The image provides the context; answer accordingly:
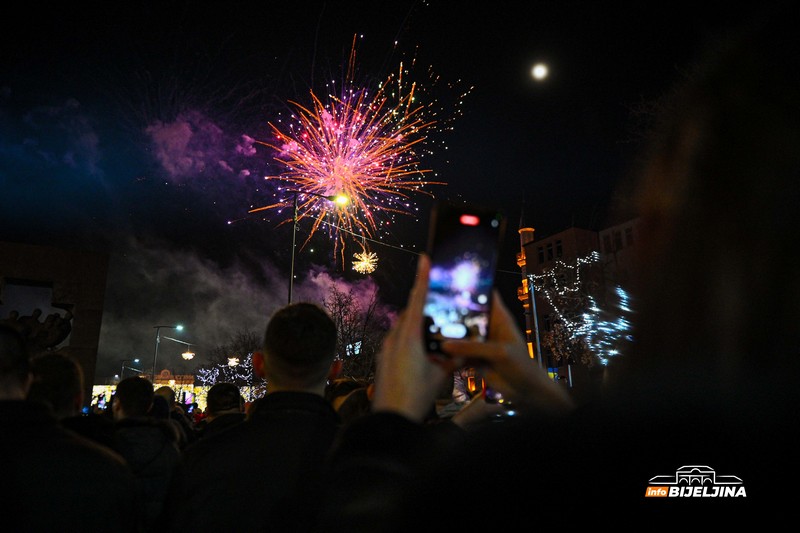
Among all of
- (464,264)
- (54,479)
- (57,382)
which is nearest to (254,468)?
(54,479)

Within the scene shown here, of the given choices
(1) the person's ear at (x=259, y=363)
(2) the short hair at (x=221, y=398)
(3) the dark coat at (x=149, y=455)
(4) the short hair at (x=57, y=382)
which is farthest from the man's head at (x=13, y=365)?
(2) the short hair at (x=221, y=398)

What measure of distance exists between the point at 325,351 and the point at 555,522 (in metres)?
2.51

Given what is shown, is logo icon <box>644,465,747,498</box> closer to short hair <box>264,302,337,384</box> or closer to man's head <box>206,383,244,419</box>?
short hair <box>264,302,337,384</box>

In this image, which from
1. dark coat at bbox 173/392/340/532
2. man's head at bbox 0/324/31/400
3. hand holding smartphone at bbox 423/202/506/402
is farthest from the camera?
man's head at bbox 0/324/31/400

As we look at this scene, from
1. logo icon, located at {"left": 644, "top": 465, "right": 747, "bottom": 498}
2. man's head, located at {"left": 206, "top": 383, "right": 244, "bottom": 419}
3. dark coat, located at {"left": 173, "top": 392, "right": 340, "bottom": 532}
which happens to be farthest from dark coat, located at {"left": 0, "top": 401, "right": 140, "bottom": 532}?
man's head, located at {"left": 206, "top": 383, "right": 244, "bottom": 419}

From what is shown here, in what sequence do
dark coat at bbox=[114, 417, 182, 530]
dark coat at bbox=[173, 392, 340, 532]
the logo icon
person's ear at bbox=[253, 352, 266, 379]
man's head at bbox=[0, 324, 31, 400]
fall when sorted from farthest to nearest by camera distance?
dark coat at bbox=[114, 417, 182, 530]
person's ear at bbox=[253, 352, 266, 379]
man's head at bbox=[0, 324, 31, 400]
dark coat at bbox=[173, 392, 340, 532]
the logo icon

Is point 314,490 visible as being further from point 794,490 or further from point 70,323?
point 70,323

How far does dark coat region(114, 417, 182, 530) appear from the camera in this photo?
Answer: 17.7ft

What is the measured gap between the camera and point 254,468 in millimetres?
2717

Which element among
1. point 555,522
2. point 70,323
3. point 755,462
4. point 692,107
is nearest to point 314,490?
point 555,522

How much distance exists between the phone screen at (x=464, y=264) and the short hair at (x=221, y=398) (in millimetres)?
6274

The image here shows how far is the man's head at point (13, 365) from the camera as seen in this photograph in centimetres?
327

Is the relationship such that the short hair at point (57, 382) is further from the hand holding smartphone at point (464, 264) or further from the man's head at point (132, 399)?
the hand holding smartphone at point (464, 264)

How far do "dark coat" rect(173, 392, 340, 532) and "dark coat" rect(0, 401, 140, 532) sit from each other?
0.66m
